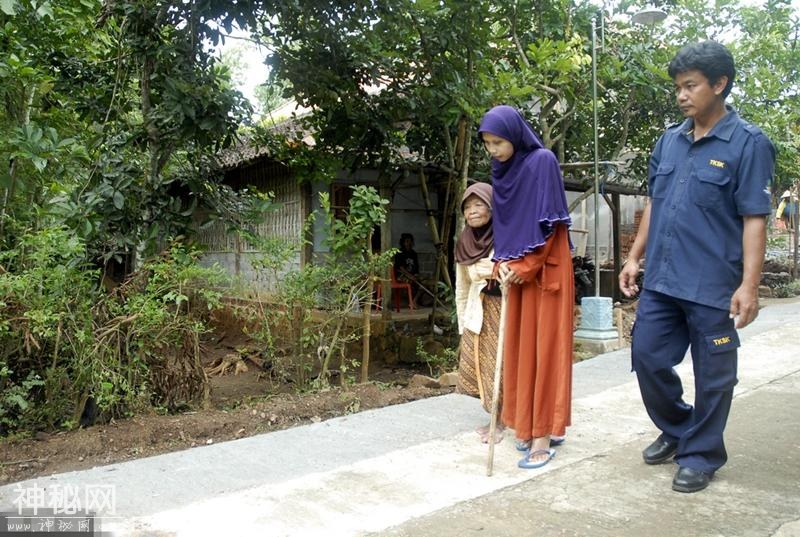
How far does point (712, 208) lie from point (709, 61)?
2.11 feet

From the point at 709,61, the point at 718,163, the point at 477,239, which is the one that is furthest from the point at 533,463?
the point at 709,61

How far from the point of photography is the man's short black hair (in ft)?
9.29

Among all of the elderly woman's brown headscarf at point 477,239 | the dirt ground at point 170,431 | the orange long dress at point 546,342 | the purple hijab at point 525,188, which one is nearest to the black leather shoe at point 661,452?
the orange long dress at point 546,342

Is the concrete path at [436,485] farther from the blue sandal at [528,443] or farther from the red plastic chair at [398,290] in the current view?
the red plastic chair at [398,290]

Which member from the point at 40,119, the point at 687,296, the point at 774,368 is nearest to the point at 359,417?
the point at 687,296

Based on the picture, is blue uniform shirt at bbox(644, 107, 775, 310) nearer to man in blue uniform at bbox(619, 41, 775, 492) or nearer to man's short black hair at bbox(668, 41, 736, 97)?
man in blue uniform at bbox(619, 41, 775, 492)

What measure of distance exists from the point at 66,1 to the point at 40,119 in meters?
1.60

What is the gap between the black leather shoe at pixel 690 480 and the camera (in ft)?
9.26

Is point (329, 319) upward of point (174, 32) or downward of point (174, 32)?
downward

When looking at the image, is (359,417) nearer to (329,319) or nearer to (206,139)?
(329,319)

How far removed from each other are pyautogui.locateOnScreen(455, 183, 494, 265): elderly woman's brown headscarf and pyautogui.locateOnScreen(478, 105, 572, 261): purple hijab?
0.27 meters

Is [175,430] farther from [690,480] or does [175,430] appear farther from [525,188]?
[690,480]

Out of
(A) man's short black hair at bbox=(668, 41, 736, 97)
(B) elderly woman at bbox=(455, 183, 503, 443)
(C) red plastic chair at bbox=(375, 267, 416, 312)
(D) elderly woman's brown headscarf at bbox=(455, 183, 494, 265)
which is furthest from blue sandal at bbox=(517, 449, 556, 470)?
(C) red plastic chair at bbox=(375, 267, 416, 312)

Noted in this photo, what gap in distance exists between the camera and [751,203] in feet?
9.08
